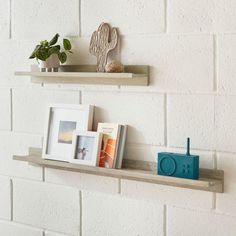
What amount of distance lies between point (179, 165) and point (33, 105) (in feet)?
2.42

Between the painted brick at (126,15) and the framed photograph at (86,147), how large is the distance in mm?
382

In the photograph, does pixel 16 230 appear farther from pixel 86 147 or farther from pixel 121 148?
pixel 121 148

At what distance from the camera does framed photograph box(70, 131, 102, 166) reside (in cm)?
189

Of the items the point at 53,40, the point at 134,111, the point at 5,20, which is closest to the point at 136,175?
the point at 134,111

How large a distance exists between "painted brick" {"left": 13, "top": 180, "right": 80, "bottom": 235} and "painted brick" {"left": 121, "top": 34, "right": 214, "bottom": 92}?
20.9 inches

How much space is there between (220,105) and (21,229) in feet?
3.44

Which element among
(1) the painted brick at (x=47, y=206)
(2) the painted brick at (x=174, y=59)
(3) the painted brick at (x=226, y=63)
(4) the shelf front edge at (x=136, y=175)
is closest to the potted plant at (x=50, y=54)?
(2) the painted brick at (x=174, y=59)

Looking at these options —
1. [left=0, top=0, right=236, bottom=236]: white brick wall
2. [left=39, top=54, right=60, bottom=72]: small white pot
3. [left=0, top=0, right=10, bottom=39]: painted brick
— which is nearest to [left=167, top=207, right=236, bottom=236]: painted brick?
[left=0, top=0, right=236, bottom=236]: white brick wall

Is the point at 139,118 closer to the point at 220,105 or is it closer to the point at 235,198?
the point at 220,105

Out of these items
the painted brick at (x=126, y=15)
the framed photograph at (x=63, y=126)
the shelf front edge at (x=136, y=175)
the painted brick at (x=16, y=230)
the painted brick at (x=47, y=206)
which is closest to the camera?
the shelf front edge at (x=136, y=175)

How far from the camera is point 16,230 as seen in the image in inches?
89.4

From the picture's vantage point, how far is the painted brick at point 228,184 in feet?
5.55

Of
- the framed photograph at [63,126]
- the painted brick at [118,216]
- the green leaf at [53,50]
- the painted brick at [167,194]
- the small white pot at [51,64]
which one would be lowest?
the painted brick at [118,216]

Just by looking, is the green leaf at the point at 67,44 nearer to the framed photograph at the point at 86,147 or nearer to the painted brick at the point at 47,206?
the framed photograph at the point at 86,147
